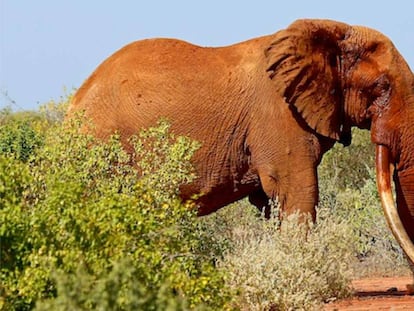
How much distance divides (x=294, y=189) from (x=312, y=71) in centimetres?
110

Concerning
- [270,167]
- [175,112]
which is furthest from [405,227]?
[175,112]

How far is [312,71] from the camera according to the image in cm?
1287

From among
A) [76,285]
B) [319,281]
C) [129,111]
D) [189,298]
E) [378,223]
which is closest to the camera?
[76,285]

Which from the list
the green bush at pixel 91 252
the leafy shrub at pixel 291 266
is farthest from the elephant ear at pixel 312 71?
the green bush at pixel 91 252

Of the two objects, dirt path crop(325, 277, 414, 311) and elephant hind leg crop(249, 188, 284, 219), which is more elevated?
elephant hind leg crop(249, 188, 284, 219)

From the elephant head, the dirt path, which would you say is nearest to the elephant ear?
the elephant head

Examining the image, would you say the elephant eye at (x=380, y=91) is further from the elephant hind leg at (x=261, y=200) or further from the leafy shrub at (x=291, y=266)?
the leafy shrub at (x=291, y=266)

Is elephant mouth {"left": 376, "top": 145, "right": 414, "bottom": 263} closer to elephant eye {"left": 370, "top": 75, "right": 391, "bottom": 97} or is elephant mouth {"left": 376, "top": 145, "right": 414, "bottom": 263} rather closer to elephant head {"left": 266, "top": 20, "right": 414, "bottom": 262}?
elephant head {"left": 266, "top": 20, "right": 414, "bottom": 262}

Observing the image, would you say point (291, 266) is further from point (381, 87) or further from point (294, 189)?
point (381, 87)

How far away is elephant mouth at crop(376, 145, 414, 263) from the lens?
39.1ft

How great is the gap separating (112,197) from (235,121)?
520cm

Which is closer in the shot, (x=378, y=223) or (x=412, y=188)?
(x=412, y=188)

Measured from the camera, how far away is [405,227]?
12.7 meters

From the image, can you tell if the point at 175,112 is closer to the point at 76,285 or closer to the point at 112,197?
the point at 112,197
